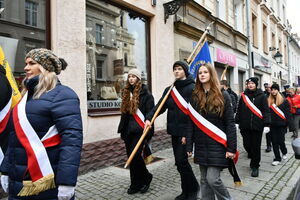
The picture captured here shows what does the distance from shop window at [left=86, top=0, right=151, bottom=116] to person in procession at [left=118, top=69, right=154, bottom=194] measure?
1.81 metres

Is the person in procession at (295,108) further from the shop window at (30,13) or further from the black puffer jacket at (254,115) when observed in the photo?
the shop window at (30,13)

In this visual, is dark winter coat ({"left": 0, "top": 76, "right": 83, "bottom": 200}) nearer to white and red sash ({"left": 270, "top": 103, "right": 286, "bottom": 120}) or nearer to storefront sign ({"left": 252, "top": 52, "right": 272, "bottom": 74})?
white and red sash ({"left": 270, "top": 103, "right": 286, "bottom": 120})

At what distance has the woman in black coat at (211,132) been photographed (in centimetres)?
280

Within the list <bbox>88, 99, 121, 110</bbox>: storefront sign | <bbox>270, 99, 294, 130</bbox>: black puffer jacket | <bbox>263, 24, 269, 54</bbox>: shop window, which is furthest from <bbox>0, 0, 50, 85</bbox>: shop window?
<bbox>263, 24, 269, 54</bbox>: shop window

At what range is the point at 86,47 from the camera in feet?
19.0

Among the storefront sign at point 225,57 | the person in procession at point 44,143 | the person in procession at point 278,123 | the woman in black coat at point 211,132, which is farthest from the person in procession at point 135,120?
the storefront sign at point 225,57

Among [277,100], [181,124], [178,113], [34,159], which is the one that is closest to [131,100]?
[178,113]

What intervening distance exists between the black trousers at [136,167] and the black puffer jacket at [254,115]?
2262 mm

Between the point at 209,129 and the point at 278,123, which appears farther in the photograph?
the point at 278,123

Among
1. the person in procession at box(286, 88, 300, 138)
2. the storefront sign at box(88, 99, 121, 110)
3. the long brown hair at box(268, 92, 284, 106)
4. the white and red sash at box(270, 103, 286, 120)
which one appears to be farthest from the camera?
the person in procession at box(286, 88, 300, 138)

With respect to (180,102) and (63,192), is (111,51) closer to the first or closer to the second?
(180,102)

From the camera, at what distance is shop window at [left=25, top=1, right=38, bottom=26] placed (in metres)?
4.70

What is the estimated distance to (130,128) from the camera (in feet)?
12.6

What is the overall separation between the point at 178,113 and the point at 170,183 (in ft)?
4.90
